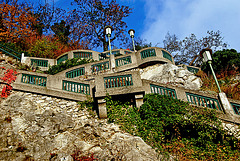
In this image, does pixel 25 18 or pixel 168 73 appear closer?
pixel 168 73

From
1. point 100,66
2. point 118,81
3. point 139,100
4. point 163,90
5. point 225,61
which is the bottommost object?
point 139,100

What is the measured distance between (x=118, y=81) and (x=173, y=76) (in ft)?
18.9

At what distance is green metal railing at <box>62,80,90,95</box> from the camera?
925 centimetres

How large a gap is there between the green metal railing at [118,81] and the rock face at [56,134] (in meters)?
1.61

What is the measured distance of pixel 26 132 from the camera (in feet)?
22.7

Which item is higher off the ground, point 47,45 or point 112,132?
point 47,45

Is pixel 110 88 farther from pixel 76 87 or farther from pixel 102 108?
pixel 76 87

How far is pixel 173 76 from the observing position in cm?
1333

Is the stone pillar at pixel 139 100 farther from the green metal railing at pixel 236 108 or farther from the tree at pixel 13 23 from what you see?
the tree at pixel 13 23

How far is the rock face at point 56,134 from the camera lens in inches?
238

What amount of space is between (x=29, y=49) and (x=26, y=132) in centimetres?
1500

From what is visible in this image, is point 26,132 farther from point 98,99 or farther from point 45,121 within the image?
point 98,99

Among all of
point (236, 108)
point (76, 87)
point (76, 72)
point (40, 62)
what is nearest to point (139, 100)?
point (76, 87)

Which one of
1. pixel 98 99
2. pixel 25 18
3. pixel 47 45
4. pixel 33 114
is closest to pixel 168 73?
pixel 98 99
